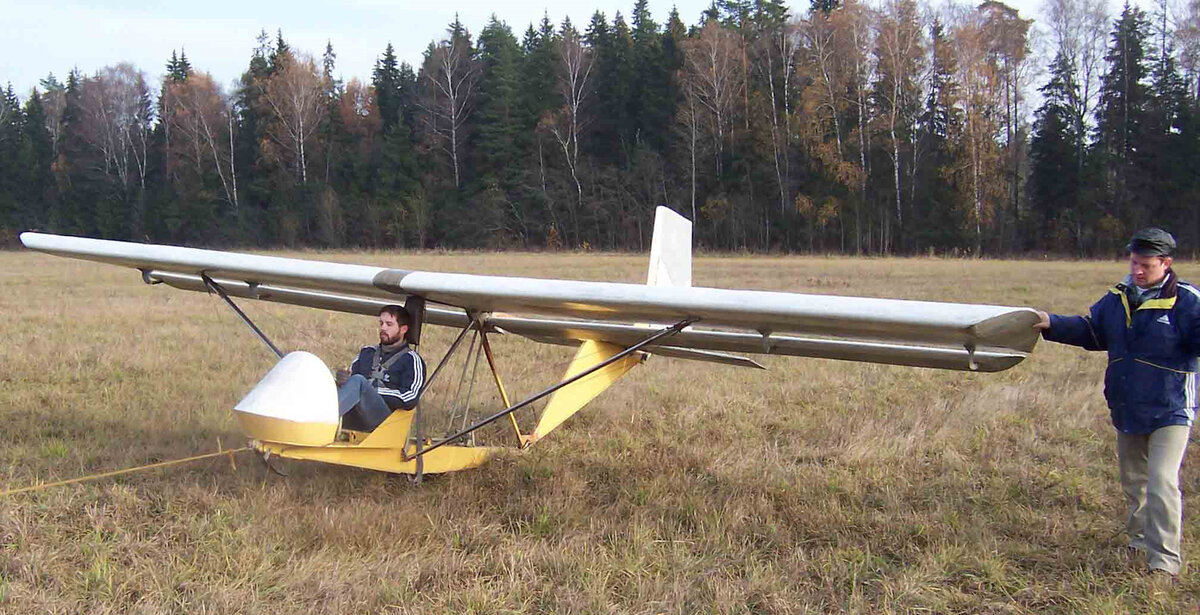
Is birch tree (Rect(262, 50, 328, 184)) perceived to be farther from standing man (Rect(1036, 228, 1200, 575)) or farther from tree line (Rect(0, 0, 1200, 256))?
standing man (Rect(1036, 228, 1200, 575))

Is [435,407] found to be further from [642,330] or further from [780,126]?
[780,126]

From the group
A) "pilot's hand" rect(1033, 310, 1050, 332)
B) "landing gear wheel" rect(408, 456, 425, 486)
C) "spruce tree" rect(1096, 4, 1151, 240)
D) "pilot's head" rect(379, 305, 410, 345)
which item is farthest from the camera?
"spruce tree" rect(1096, 4, 1151, 240)

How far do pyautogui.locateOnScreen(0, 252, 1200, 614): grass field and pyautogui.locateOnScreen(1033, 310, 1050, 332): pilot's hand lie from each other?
1.32m

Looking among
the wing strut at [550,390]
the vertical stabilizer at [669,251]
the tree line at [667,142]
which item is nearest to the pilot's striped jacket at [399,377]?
the wing strut at [550,390]

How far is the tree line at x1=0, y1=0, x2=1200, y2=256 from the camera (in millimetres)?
38000

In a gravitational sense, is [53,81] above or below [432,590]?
above

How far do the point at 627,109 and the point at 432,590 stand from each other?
157 ft

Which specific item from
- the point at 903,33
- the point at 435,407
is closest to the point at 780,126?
the point at 903,33

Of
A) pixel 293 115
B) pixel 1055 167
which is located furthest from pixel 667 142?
pixel 293 115

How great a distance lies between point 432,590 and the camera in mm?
4184

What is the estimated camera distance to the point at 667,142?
47750mm

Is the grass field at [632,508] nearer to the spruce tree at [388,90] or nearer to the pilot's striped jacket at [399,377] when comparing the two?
the pilot's striped jacket at [399,377]

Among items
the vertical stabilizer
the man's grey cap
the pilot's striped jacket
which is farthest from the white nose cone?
the man's grey cap

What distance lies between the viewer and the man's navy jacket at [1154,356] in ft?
13.7
